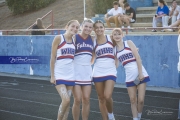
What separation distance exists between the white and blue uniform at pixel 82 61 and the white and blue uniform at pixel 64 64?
0.21 metres

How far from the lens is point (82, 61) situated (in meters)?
7.50

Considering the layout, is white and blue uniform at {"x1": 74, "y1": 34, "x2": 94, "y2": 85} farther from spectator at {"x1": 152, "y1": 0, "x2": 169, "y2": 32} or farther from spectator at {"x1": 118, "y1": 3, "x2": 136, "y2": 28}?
spectator at {"x1": 118, "y1": 3, "x2": 136, "y2": 28}

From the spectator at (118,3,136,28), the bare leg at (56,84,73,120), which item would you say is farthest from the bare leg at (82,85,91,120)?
the spectator at (118,3,136,28)

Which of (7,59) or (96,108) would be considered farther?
(7,59)

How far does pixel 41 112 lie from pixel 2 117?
3.02ft

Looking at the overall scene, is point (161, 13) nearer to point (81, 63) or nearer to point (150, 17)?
point (150, 17)

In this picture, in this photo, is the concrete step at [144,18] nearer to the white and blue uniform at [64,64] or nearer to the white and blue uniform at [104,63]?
the white and blue uniform at [104,63]

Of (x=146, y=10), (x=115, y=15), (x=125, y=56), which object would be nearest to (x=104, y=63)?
(x=125, y=56)

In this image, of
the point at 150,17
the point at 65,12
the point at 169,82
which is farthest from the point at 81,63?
the point at 65,12

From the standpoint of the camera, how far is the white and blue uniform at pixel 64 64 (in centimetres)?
725

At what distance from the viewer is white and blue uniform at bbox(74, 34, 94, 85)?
7.48 metres

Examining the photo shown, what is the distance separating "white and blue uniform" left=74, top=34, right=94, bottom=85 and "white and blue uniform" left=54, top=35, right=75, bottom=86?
208 mm

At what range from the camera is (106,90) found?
300 inches

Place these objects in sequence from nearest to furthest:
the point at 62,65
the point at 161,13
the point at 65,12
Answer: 1. the point at 62,65
2. the point at 161,13
3. the point at 65,12
